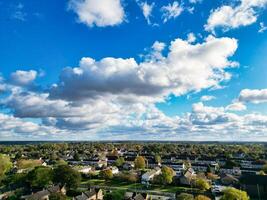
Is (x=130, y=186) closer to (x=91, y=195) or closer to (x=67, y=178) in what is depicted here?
(x=67, y=178)

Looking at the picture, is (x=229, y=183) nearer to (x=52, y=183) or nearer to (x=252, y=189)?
(x=252, y=189)

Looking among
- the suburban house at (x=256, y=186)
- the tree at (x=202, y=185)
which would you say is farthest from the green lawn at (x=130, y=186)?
the suburban house at (x=256, y=186)

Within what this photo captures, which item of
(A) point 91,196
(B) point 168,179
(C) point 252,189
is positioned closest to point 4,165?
(A) point 91,196

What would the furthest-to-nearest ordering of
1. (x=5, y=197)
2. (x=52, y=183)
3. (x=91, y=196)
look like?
(x=52, y=183), (x=5, y=197), (x=91, y=196)

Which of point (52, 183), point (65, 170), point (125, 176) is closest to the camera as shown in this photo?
point (65, 170)

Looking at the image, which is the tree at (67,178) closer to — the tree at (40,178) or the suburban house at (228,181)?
the tree at (40,178)

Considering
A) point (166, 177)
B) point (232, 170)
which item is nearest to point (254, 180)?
point (166, 177)

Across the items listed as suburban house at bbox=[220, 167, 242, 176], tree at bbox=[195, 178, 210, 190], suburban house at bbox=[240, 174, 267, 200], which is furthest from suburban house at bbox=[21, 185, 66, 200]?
suburban house at bbox=[220, 167, 242, 176]

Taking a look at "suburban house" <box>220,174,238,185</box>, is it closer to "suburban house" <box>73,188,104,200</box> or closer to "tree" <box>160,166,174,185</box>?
"tree" <box>160,166,174,185</box>

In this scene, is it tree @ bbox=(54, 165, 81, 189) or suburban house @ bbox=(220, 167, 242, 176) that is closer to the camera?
tree @ bbox=(54, 165, 81, 189)
